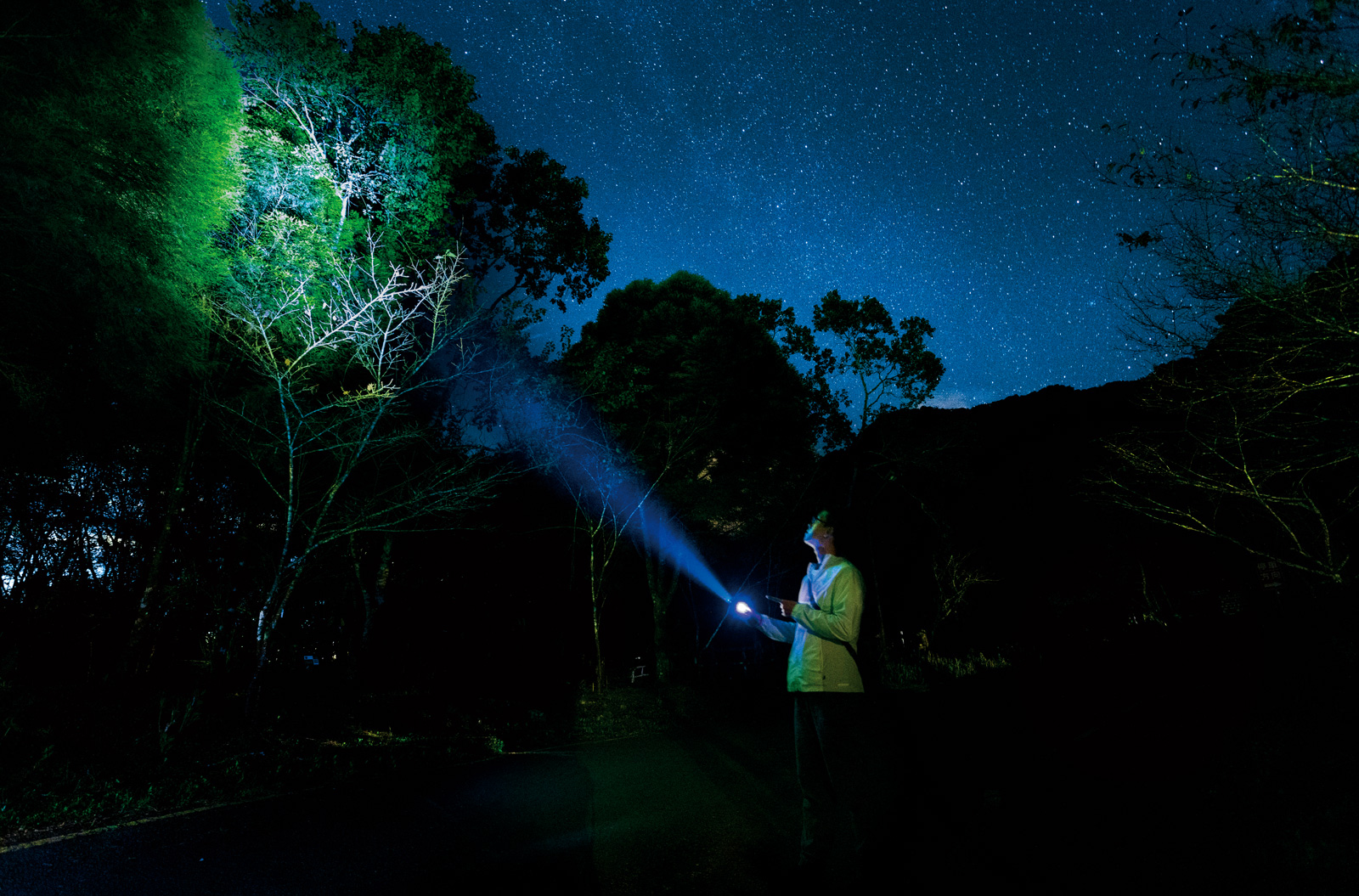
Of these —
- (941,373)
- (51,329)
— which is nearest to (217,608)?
(51,329)

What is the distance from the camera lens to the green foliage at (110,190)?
7.00 meters

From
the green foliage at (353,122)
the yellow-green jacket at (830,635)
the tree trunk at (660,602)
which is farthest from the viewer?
the tree trunk at (660,602)

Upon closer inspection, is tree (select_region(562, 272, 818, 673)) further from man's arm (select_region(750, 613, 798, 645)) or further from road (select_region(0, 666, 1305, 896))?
man's arm (select_region(750, 613, 798, 645))

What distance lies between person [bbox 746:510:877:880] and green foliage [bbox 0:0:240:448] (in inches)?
369

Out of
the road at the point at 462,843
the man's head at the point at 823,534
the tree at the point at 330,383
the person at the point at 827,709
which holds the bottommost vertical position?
the road at the point at 462,843

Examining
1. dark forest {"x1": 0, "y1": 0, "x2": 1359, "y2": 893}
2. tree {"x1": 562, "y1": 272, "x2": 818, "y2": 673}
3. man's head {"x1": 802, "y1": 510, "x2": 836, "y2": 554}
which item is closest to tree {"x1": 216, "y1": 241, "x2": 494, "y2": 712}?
dark forest {"x1": 0, "y1": 0, "x2": 1359, "y2": 893}

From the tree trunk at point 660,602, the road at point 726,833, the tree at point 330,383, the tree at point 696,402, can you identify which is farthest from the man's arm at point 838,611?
the tree trunk at point 660,602

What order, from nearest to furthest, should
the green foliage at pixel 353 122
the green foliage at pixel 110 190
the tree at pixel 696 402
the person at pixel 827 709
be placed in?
the person at pixel 827 709, the green foliage at pixel 110 190, the green foliage at pixel 353 122, the tree at pixel 696 402

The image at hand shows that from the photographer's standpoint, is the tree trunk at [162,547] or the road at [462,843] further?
the tree trunk at [162,547]

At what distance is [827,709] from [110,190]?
33.0ft

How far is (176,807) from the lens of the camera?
17.6ft

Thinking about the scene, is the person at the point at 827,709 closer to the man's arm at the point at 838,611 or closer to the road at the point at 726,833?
the man's arm at the point at 838,611

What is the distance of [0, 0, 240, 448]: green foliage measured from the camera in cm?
700

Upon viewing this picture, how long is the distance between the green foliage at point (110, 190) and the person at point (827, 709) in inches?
369
